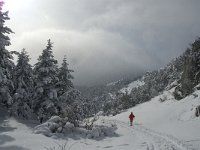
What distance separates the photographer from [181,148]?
18.4 metres

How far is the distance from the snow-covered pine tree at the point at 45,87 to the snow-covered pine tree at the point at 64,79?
5.61 feet

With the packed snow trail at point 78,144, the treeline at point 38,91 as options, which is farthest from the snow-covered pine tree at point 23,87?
the packed snow trail at point 78,144

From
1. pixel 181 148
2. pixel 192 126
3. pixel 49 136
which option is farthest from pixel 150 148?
pixel 192 126

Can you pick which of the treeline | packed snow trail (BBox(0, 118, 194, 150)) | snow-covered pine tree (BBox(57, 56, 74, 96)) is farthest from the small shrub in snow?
snow-covered pine tree (BBox(57, 56, 74, 96))

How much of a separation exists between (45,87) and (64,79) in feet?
13.4

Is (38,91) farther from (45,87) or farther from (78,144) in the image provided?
(78,144)

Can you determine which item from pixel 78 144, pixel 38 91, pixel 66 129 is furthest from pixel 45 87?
pixel 78 144

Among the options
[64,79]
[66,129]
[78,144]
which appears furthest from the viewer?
[64,79]

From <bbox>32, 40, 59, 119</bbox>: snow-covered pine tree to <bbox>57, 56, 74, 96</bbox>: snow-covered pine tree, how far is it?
1.71m

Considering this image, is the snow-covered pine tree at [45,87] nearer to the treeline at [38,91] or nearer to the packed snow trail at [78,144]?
the treeline at [38,91]

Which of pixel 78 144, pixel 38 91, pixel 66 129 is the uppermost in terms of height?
pixel 38 91

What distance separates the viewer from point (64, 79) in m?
40.4

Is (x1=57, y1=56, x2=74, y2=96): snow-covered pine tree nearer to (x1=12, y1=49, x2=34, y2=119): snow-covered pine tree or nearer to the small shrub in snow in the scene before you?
(x1=12, y1=49, x2=34, y2=119): snow-covered pine tree

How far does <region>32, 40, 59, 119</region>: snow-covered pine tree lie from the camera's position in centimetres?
3603
